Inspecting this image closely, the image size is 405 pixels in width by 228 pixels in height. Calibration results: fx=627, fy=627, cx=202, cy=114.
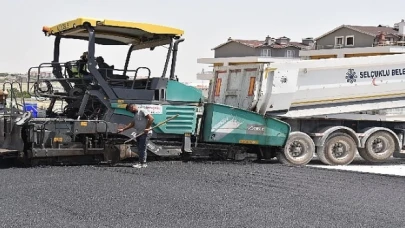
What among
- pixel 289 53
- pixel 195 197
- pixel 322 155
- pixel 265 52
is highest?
pixel 289 53

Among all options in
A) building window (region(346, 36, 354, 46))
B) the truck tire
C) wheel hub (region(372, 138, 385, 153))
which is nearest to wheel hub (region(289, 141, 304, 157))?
the truck tire

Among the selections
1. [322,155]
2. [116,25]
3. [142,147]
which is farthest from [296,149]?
[116,25]

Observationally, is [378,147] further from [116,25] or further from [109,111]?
[116,25]

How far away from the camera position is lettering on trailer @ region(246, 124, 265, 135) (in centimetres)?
1169

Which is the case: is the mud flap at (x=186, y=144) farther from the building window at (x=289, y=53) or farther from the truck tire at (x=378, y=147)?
the building window at (x=289, y=53)

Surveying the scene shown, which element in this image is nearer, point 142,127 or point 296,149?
point 142,127

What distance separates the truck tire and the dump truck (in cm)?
272

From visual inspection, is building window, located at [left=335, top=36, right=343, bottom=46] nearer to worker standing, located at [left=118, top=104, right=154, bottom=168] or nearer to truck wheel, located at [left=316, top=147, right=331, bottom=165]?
truck wheel, located at [left=316, top=147, right=331, bottom=165]

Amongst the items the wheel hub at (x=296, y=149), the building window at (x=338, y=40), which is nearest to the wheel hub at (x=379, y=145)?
the wheel hub at (x=296, y=149)

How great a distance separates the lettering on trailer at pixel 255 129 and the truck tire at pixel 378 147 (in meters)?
2.51

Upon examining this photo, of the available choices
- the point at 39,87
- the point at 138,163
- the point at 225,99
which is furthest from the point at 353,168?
the point at 39,87

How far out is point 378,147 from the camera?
1309 cm

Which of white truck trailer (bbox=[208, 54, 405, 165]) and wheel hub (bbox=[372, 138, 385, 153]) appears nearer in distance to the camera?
white truck trailer (bbox=[208, 54, 405, 165])

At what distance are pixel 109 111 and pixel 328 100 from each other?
458 cm
